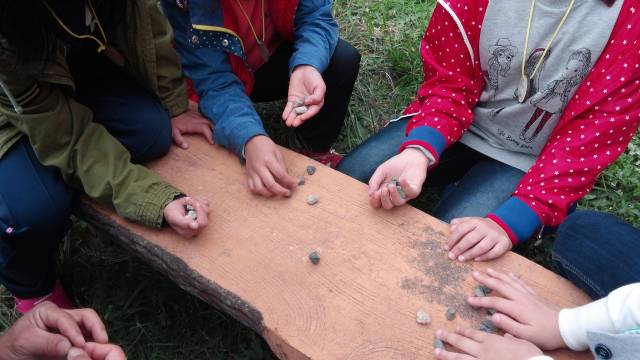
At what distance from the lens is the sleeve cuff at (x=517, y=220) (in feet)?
5.02

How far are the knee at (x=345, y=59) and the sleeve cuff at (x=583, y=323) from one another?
1395 millimetres

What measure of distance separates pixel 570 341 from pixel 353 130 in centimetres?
169

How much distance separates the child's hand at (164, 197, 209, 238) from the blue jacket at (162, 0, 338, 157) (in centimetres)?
28

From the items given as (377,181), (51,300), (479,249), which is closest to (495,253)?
(479,249)

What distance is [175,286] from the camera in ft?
6.95

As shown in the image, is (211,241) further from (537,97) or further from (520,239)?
(537,97)

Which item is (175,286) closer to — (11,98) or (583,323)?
(11,98)

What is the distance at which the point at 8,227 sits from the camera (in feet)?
5.14

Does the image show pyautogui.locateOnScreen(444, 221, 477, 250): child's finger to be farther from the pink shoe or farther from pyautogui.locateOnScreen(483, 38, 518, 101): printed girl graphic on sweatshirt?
the pink shoe

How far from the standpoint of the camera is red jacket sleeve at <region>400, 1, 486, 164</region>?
172 cm

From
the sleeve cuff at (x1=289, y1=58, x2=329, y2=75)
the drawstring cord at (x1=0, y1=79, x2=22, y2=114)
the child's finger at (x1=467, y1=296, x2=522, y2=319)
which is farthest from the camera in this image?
the sleeve cuff at (x1=289, y1=58, x2=329, y2=75)

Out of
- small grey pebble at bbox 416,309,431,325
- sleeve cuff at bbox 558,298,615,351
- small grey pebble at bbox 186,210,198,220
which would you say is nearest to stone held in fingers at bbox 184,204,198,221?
small grey pebble at bbox 186,210,198,220

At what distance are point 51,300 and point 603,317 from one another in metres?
1.70

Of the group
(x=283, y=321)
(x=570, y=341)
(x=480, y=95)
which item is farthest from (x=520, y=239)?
(x=283, y=321)
